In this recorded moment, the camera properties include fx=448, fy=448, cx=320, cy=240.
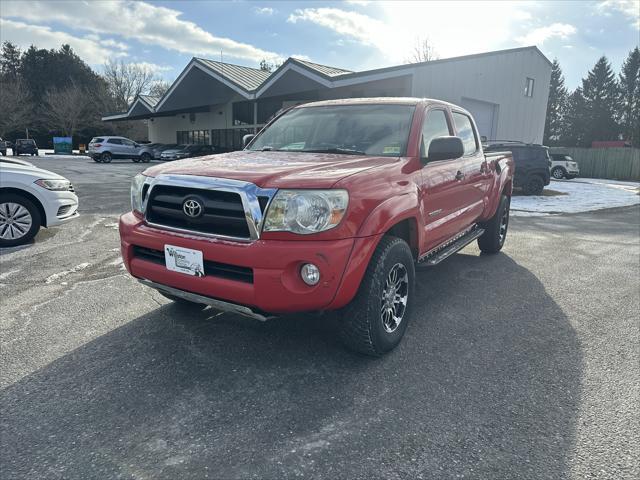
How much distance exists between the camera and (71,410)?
8.31 feet

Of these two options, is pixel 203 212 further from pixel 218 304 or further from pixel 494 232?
pixel 494 232

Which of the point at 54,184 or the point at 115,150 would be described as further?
the point at 115,150

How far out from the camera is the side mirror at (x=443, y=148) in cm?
357

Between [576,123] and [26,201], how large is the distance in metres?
71.9

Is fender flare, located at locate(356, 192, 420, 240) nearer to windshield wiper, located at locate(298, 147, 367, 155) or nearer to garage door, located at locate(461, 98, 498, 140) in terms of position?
windshield wiper, located at locate(298, 147, 367, 155)

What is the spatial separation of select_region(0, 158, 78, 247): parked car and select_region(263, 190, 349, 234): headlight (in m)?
5.20

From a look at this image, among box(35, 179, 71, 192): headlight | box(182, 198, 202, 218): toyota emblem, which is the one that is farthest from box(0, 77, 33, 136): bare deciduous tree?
box(182, 198, 202, 218): toyota emblem

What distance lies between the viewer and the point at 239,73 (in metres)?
24.7

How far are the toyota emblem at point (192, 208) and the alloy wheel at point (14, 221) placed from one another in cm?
466

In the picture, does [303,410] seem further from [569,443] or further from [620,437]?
[620,437]

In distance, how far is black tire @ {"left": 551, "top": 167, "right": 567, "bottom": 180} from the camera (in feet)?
86.6

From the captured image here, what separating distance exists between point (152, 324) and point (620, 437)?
3290 millimetres

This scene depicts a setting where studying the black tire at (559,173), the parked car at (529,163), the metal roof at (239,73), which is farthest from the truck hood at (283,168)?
the black tire at (559,173)

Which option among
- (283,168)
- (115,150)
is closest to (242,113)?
(115,150)
